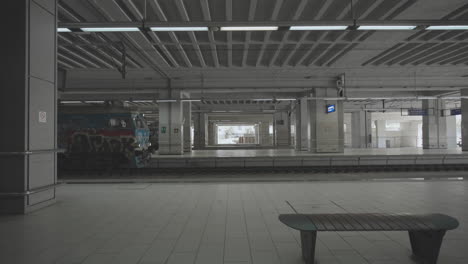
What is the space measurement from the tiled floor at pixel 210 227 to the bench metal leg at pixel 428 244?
193 millimetres

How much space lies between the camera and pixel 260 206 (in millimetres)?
5863

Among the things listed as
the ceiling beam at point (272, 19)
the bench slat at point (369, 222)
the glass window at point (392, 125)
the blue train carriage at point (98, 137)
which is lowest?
the bench slat at point (369, 222)

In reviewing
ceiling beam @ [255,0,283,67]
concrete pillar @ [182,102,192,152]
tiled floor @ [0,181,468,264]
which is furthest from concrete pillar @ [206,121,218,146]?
tiled floor @ [0,181,468,264]

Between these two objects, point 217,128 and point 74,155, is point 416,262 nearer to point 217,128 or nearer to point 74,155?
point 74,155

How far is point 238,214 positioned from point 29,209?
4.12 m

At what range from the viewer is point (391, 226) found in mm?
3137

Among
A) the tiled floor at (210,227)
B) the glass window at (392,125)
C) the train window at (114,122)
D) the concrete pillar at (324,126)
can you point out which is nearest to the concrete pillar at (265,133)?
the glass window at (392,125)

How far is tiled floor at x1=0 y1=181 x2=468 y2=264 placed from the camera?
11.3ft

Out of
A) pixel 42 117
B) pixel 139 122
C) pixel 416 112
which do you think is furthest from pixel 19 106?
pixel 416 112

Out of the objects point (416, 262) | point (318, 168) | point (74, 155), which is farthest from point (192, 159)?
point (416, 262)

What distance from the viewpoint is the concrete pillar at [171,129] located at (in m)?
19.3

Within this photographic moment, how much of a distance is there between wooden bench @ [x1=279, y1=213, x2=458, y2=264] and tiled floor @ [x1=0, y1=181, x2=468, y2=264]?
261mm

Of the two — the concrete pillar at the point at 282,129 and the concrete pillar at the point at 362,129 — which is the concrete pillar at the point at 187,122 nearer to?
the concrete pillar at the point at 282,129

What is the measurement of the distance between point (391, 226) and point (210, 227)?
8.62 ft
